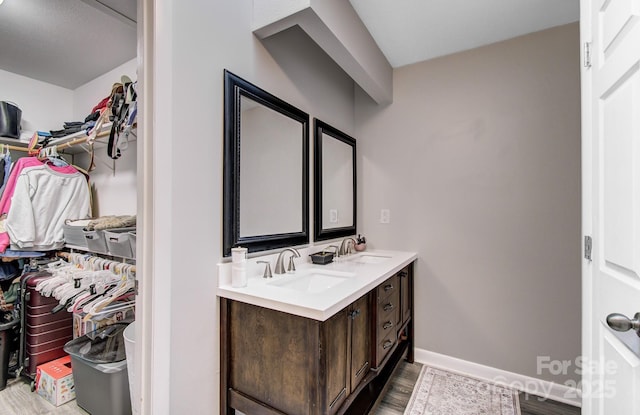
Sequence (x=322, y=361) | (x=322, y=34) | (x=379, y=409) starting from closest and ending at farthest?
(x=322, y=361) → (x=322, y=34) → (x=379, y=409)

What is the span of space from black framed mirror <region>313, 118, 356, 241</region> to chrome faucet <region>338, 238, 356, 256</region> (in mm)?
58

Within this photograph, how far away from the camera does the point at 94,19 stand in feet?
6.29

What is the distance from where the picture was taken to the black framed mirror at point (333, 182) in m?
2.10

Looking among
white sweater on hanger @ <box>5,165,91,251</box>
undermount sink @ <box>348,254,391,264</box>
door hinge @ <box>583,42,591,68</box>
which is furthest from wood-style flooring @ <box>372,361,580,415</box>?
white sweater on hanger @ <box>5,165,91,251</box>

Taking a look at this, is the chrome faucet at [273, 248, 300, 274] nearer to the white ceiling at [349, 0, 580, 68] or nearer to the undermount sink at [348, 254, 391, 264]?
the undermount sink at [348, 254, 391, 264]

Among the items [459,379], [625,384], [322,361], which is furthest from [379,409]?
[625,384]

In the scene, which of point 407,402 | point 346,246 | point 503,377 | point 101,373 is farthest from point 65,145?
point 503,377

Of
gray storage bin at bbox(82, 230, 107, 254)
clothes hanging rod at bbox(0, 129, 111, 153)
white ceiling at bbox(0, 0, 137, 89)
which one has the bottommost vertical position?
gray storage bin at bbox(82, 230, 107, 254)

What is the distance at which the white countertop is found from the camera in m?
1.11

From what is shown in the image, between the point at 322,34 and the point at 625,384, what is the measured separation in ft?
6.20

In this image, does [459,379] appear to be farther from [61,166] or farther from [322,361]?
[61,166]

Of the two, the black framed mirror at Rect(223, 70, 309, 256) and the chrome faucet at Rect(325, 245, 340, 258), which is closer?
the black framed mirror at Rect(223, 70, 309, 256)

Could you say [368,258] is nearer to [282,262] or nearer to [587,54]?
[282,262]

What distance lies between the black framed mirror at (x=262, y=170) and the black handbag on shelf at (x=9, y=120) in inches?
91.2
